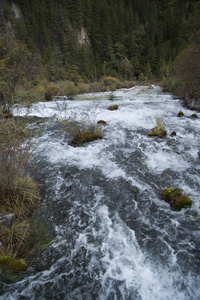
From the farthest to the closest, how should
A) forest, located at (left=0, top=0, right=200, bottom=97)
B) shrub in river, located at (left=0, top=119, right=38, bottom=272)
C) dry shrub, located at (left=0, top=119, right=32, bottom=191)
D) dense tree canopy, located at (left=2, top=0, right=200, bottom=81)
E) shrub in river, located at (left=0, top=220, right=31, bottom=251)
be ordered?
dense tree canopy, located at (left=2, top=0, right=200, bottom=81), forest, located at (left=0, top=0, right=200, bottom=97), dry shrub, located at (left=0, top=119, right=32, bottom=191), shrub in river, located at (left=0, top=220, right=31, bottom=251), shrub in river, located at (left=0, top=119, right=38, bottom=272)

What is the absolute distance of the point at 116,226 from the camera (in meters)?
3.11

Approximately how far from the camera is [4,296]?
2.02 m

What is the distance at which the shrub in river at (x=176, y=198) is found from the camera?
11.2ft

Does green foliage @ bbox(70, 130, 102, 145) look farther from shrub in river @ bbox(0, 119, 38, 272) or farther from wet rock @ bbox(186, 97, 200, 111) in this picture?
wet rock @ bbox(186, 97, 200, 111)

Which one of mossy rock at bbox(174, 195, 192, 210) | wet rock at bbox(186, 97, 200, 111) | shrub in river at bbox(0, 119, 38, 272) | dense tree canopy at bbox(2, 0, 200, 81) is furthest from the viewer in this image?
dense tree canopy at bbox(2, 0, 200, 81)

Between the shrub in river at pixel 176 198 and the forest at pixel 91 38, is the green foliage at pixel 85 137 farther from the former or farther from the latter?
the forest at pixel 91 38

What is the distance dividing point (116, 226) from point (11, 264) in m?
1.84

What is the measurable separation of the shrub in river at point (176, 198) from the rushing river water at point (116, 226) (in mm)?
141

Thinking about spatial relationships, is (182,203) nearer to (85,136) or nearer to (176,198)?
(176,198)

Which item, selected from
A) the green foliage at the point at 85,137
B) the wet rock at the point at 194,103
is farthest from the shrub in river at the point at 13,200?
the wet rock at the point at 194,103

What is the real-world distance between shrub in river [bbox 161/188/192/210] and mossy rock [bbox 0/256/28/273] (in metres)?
3.08

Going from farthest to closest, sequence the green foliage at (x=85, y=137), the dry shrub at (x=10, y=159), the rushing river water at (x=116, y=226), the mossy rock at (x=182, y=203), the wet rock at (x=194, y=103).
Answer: the wet rock at (x=194, y=103) → the green foliage at (x=85, y=137) → the mossy rock at (x=182, y=203) → the dry shrub at (x=10, y=159) → the rushing river water at (x=116, y=226)

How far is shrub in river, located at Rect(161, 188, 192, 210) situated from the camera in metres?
3.42

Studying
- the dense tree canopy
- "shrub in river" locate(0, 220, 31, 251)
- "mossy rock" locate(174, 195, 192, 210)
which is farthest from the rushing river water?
the dense tree canopy
